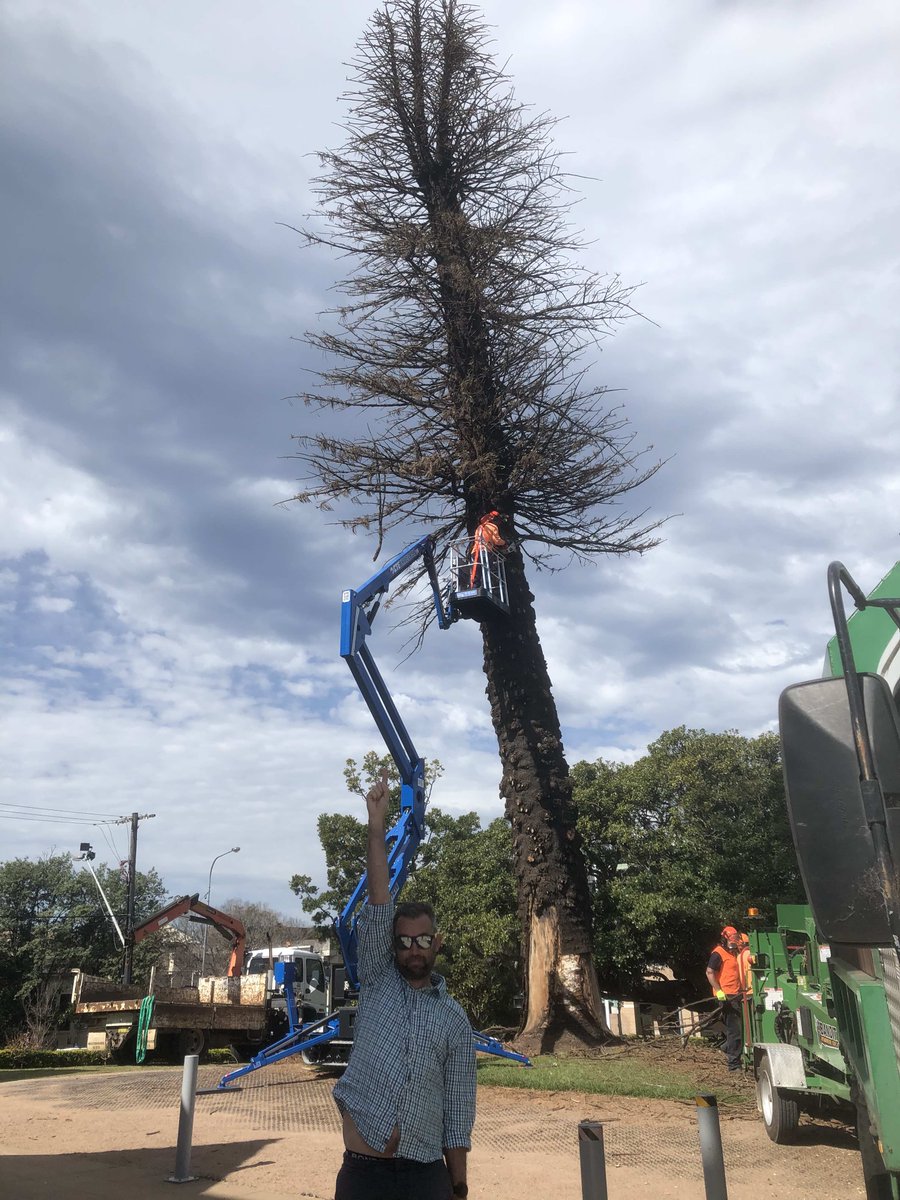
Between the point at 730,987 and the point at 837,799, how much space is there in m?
10.9

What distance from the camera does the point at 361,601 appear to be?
41.3 feet

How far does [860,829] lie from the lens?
2.35 meters

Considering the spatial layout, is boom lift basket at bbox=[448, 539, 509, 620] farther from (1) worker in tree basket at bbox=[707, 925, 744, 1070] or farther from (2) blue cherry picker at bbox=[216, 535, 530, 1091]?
(1) worker in tree basket at bbox=[707, 925, 744, 1070]

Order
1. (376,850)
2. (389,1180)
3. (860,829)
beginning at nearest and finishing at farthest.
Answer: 1. (860,829)
2. (389,1180)
3. (376,850)

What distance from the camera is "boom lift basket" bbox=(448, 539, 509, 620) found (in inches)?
579

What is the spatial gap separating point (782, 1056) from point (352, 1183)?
5842 millimetres

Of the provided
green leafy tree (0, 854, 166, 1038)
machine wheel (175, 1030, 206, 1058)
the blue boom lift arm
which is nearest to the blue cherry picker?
the blue boom lift arm

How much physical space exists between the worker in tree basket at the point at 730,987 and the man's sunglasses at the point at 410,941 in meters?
9.74

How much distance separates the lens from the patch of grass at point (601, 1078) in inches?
394

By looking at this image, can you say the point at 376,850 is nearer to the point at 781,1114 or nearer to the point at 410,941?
the point at 410,941

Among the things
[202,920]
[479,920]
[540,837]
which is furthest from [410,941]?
[202,920]

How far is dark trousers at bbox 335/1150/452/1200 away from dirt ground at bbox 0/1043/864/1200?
13.6 ft

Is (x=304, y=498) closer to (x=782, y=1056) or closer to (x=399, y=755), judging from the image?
(x=399, y=755)

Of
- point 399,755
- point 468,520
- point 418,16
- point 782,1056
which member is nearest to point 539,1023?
point 399,755
